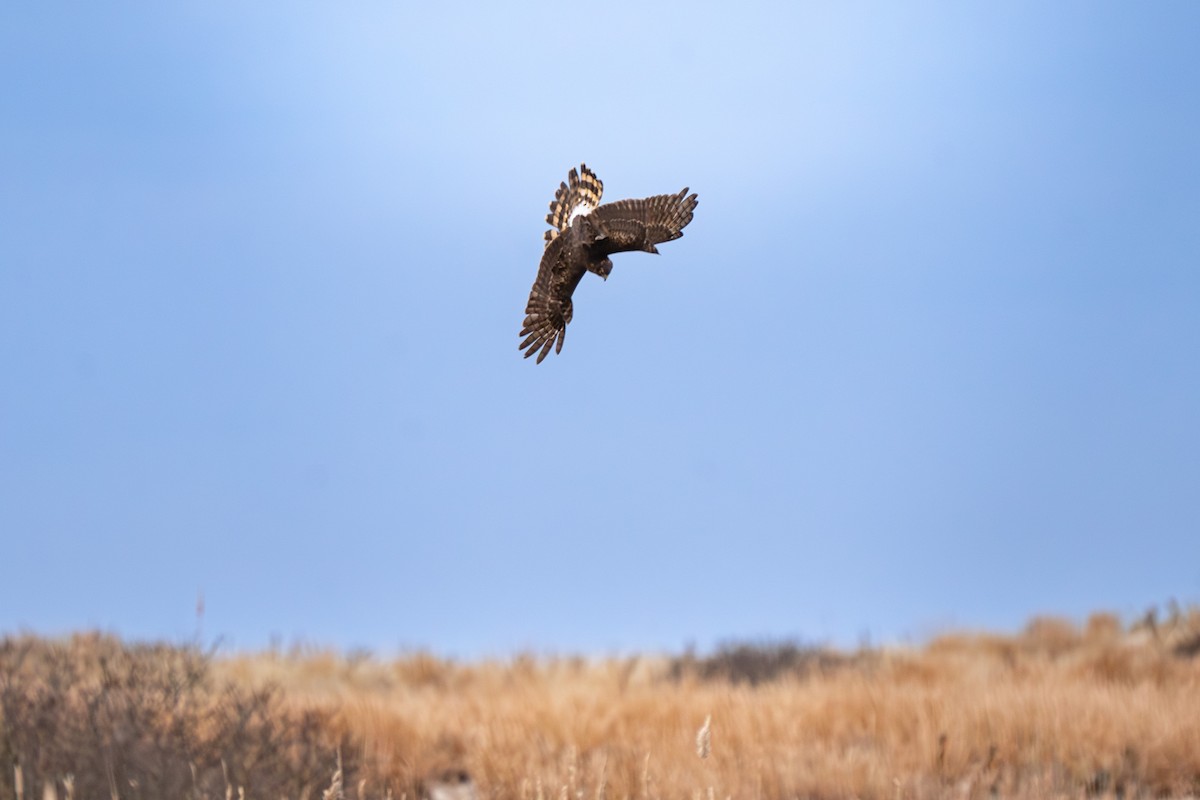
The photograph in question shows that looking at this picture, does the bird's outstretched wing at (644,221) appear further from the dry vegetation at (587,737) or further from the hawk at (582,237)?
the dry vegetation at (587,737)

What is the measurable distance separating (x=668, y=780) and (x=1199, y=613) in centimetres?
1020

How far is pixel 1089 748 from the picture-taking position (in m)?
7.82

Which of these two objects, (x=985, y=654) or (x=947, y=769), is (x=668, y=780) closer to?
(x=947, y=769)

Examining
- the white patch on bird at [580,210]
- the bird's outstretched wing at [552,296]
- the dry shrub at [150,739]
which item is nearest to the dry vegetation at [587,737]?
the dry shrub at [150,739]

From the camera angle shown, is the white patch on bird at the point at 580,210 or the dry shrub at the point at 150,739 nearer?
the white patch on bird at the point at 580,210

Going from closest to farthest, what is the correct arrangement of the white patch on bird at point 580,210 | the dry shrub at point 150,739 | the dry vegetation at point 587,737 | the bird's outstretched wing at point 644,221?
→ the bird's outstretched wing at point 644,221
the white patch on bird at point 580,210
the dry shrub at point 150,739
the dry vegetation at point 587,737

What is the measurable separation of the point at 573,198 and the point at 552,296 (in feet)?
1.49

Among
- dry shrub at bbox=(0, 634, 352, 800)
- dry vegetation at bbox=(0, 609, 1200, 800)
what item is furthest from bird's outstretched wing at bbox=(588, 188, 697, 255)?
dry shrub at bbox=(0, 634, 352, 800)

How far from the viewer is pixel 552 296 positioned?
4406mm

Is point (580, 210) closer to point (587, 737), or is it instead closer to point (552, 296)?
point (552, 296)

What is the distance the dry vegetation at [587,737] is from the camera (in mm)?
6410

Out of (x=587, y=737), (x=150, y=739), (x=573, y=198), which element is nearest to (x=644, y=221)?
→ (x=573, y=198)

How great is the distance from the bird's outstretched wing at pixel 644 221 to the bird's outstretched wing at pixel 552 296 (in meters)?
0.17

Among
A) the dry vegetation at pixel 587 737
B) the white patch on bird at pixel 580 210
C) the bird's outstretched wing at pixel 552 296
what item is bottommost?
the dry vegetation at pixel 587 737
